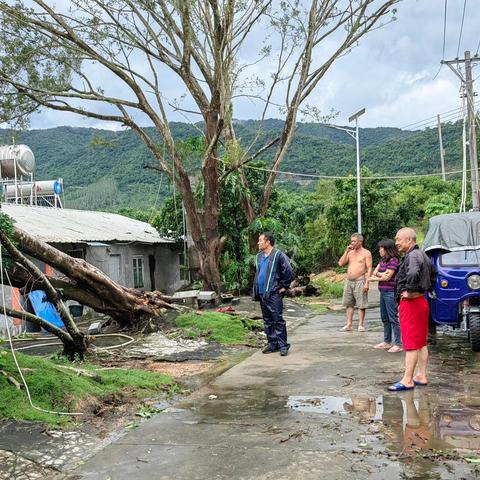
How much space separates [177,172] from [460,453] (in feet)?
43.6

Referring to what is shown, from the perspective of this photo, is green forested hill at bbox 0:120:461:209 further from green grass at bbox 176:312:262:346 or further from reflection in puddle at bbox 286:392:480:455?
reflection in puddle at bbox 286:392:480:455

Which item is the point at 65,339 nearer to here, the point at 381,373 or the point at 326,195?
the point at 381,373

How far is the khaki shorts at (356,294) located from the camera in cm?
1041

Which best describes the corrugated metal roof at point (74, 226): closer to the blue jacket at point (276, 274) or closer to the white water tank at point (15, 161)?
the white water tank at point (15, 161)

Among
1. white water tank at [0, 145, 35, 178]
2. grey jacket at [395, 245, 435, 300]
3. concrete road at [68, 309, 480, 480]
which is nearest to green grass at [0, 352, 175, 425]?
concrete road at [68, 309, 480, 480]

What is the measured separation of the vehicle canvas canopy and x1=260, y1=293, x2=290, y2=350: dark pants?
2.55 m

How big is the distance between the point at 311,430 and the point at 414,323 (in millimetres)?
1945

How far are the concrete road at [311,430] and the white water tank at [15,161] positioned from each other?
54.6ft

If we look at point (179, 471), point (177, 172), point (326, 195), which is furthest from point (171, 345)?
point (326, 195)

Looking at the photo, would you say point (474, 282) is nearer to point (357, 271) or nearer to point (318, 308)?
point (357, 271)

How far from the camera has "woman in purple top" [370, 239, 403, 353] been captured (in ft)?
28.3

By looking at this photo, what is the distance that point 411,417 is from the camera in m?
5.19

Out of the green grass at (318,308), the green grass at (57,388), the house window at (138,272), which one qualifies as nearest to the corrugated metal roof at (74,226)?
the house window at (138,272)

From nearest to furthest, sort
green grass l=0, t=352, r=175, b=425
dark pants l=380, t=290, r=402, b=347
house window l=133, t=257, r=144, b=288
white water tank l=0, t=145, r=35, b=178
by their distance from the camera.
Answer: green grass l=0, t=352, r=175, b=425 → dark pants l=380, t=290, r=402, b=347 → white water tank l=0, t=145, r=35, b=178 → house window l=133, t=257, r=144, b=288
